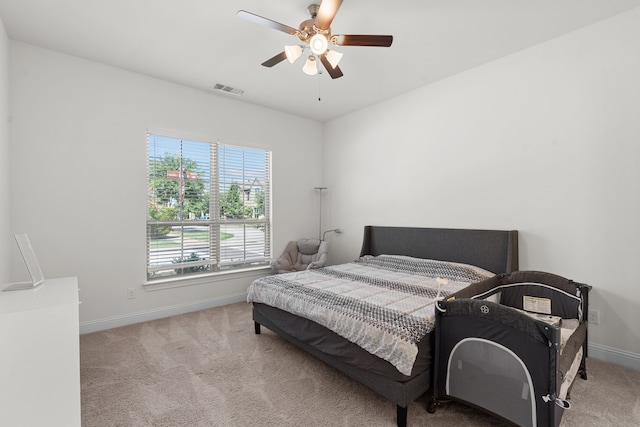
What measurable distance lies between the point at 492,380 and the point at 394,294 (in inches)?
37.8

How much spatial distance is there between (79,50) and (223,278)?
2.99 meters

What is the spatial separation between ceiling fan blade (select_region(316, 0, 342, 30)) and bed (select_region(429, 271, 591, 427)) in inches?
79.8

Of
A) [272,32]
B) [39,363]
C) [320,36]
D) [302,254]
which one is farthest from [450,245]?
[39,363]

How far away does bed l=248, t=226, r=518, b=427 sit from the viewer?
1.84 metres

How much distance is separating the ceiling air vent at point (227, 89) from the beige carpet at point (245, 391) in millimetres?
2991

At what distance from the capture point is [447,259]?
3.58 m

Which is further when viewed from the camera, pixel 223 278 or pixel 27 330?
pixel 223 278

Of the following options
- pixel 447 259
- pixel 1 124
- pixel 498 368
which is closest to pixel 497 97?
pixel 447 259

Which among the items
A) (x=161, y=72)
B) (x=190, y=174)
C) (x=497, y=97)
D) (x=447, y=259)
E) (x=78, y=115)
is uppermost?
(x=161, y=72)

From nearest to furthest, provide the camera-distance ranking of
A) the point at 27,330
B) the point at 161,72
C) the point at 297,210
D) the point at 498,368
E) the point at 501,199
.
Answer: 1. the point at 27,330
2. the point at 498,368
3. the point at 501,199
4. the point at 161,72
5. the point at 297,210

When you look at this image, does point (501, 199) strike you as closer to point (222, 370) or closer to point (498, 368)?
point (498, 368)

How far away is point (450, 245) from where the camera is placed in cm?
357

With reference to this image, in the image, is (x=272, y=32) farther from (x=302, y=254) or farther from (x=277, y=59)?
(x=302, y=254)

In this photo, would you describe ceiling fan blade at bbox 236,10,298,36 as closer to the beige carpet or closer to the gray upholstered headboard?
the beige carpet
